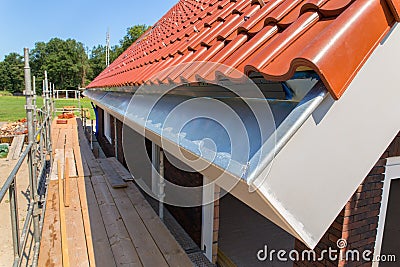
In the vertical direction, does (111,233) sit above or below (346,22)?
below

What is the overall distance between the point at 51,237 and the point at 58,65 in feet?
224

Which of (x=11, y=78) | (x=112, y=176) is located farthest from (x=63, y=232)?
(x=11, y=78)

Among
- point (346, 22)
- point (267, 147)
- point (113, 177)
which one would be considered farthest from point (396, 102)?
point (113, 177)

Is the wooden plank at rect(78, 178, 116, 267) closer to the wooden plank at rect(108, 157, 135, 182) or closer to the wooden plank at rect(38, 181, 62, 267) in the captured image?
the wooden plank at rect(38, 181, 62, 267)

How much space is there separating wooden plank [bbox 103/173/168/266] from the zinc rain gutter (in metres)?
2.47

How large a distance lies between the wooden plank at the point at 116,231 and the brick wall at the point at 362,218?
185 centimetres

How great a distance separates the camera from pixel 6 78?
67.4 metres

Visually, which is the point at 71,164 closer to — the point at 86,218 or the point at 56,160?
the point at 56,160

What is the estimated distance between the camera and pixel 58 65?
6303 cm

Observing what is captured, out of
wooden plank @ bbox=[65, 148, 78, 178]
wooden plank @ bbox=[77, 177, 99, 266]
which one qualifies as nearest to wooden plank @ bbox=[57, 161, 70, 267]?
wooden plank @ bbox=[77, 177, 99, 266]

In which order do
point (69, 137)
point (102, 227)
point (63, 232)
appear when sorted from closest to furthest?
point (63, 232), point (102, 227), point (69, 137)

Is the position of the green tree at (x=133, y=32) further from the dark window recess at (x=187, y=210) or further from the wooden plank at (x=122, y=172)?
the dark window recess at (x=187, y=210)

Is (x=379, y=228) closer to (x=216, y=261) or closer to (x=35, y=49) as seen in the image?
(x=216, y=261)

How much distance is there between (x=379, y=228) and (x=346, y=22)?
7.62ft
